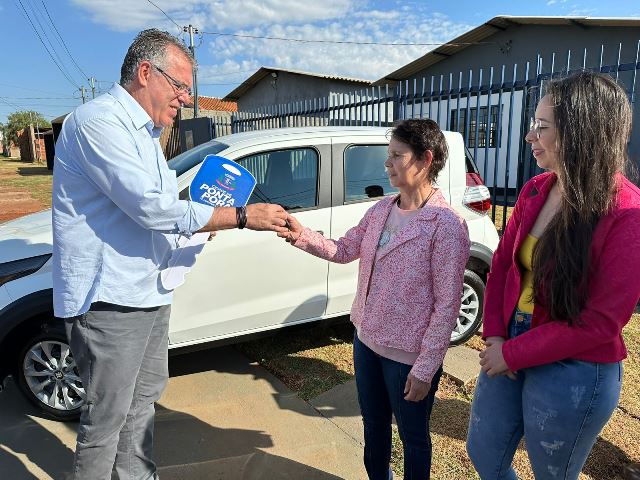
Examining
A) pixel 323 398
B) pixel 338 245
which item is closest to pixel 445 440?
pixel 323 398

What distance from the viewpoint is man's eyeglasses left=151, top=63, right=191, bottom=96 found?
68.4 inches

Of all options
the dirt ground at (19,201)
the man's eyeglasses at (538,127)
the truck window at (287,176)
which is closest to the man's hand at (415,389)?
the man's eyeglasses at (538,127)

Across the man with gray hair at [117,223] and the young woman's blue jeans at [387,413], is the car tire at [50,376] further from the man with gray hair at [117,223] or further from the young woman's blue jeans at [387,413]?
the young woman's blue jeans at [387,413]

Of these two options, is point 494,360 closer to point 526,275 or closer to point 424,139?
point 526,275

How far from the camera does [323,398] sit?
10.3ft

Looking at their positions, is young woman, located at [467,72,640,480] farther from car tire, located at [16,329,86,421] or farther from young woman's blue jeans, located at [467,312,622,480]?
car tire, located at [16,329,86,421]

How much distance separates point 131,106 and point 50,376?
6.77ft

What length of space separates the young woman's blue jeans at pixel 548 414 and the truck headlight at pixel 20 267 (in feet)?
8.52

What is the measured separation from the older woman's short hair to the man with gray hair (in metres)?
0.61

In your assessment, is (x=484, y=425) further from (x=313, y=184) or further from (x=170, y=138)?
(x=170, y=138)

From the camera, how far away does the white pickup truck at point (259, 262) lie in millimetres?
2818

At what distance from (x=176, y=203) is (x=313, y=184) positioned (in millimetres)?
1800

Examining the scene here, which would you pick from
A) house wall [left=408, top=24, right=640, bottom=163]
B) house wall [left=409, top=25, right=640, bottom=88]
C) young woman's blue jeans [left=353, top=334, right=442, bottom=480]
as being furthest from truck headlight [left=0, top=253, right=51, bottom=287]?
house wall [left=409, top=25, right=640, bottom=88]

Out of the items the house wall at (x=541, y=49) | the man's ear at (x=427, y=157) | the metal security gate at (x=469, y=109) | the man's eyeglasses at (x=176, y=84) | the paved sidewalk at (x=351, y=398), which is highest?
the house wall at (x=541, y=49)
